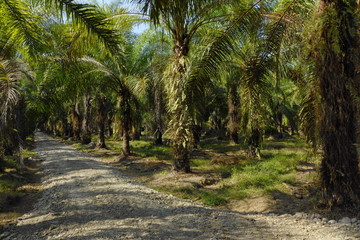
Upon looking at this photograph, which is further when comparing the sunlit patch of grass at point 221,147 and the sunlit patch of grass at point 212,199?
the sunlit patch of grass at point 221,147

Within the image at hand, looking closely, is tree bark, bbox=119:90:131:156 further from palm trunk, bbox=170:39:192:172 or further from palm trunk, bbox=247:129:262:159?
palm trunk, bbox=247:129:262:159

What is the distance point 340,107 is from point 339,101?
0.13 meters

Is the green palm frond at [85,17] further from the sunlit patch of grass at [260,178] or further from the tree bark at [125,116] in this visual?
the tree bark at [125,116]

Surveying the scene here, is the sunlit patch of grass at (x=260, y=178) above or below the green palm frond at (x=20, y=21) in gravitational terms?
below

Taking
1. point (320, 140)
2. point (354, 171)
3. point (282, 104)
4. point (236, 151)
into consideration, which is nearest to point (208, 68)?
point (320, 140)

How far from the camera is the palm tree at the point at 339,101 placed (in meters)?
5.25

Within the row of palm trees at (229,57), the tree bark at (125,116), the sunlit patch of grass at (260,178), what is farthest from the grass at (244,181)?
the tree bark at (125,116)

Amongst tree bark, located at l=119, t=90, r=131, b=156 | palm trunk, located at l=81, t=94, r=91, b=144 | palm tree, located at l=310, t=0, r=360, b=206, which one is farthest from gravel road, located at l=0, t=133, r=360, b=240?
palm trunk, located at l=81, t=94, r=91, b=144

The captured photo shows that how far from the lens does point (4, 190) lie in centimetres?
764

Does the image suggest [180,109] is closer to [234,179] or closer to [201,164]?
[234,179]

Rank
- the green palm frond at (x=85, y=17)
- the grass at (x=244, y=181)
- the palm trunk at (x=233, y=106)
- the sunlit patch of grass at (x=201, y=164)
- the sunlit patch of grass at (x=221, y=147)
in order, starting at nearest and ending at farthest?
the green palm frond at (x=85, y=17), the grass at (x=244, y=181), the sunlit patch of grass at (x=201, y=164), the sunlit patch of grass at (x=221, y=147), the palm trunk at (x=233, y=106)

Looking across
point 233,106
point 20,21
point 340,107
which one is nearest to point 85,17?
point 20,21

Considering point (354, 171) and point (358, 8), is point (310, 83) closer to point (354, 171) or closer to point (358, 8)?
point (358, 8)

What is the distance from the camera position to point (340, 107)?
527cm
